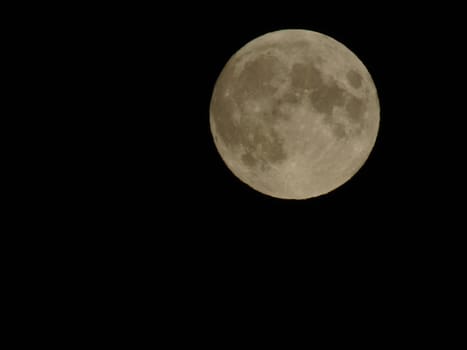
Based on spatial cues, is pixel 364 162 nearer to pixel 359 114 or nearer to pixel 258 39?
pixel 359 114

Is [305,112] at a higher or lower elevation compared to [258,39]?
lower

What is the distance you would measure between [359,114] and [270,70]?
3.06ft

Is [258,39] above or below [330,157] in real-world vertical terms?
above

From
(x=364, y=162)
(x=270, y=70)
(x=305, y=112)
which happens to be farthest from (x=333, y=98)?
(x=364, y=162)

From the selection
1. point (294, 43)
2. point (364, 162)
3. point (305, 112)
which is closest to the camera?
point (305, 112)

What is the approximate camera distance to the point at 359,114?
497 centimetres

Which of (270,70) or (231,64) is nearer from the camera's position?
(270,70)

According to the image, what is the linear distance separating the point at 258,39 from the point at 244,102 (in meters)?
0.80

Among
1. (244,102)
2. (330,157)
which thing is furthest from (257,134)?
(330,157)

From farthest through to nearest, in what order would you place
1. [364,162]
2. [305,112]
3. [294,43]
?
[364,162] < [294,43] < [305,112]

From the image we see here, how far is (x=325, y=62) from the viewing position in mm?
4906

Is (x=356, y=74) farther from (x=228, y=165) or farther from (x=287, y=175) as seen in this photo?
(x=228, y=165)

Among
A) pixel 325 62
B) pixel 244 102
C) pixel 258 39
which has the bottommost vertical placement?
pixel 244 102

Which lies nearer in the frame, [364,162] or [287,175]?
[287,175]
